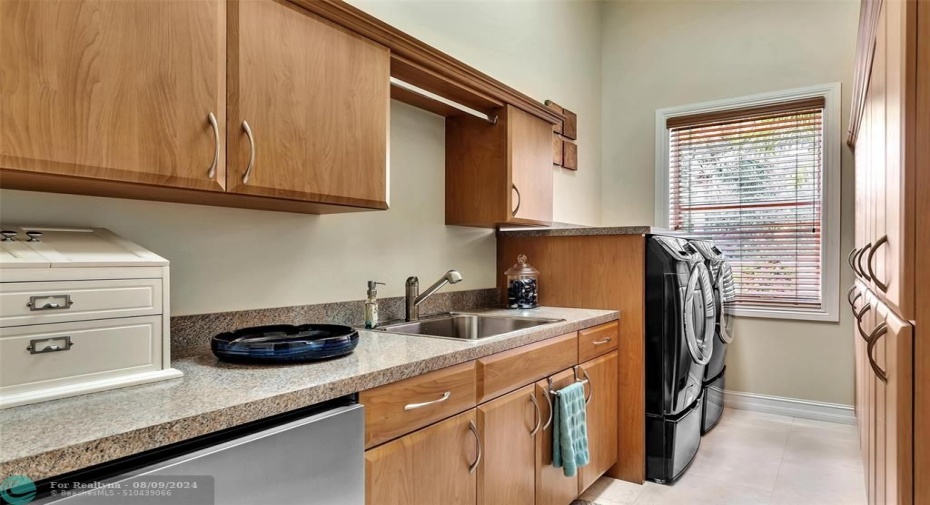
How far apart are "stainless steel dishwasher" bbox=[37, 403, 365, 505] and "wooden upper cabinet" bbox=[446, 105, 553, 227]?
1470 millimetres

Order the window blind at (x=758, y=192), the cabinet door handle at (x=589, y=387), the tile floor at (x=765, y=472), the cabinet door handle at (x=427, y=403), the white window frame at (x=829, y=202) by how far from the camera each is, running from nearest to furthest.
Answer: the cabinet door handle at (x=427, y=403) → the cabinet door handle at (x=589, y=387) → the tile floor at (x=765, y=472) → the white window frame at (x=829, y=202) → the window blind at (x=758, y=192)

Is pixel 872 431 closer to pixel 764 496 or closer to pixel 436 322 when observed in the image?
pixel 764 496

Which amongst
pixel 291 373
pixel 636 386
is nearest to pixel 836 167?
pixel 636 386

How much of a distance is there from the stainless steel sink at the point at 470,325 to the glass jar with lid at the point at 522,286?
29 cm

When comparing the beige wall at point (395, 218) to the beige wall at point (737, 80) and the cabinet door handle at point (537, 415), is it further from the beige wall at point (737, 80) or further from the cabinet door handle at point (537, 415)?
the cabinet door handle at point (537, 415)

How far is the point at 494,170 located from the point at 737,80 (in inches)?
90.2

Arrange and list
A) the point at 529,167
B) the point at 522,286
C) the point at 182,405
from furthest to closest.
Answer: the point at 522,286 < the point at 529,167 < the point at 182,405

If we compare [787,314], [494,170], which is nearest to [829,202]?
[787,314]

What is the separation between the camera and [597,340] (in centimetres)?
240

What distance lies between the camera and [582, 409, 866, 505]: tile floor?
2.41 meters

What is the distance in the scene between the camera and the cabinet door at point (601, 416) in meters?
2.32

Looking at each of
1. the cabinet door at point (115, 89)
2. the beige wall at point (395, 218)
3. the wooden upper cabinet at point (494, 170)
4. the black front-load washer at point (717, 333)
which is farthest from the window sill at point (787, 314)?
the cabinet door at point (115, 89)

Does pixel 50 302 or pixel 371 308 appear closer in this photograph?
pixel 50 302

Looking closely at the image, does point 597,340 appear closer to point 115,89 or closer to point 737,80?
point 115,89
